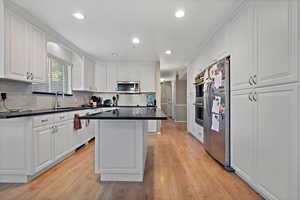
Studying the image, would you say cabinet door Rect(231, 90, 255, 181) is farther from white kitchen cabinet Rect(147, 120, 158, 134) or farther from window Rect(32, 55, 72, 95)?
window Rect(32, 55, 72, 95)

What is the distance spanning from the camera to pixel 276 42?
5.24 feet

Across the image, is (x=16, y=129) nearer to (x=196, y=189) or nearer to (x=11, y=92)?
(x=11, y=92)

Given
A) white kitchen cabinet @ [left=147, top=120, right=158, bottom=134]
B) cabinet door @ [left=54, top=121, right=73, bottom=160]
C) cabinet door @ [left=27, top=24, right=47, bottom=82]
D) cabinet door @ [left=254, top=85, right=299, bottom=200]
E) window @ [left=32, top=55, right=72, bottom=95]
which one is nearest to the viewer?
cabinet door @ [left=254, top=85, right=299, bottom=200]

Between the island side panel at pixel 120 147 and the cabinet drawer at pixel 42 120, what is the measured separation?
0.87 m

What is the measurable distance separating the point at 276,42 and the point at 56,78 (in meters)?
4.12

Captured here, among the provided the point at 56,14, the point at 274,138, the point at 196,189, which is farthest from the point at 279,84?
the point at 56,14

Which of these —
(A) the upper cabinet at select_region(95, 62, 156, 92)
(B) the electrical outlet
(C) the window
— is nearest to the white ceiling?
(C) the window

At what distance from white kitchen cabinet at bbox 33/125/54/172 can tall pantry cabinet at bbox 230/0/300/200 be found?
2751 mm

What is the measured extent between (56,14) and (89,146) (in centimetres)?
283

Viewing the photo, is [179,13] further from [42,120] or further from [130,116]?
[42,120]

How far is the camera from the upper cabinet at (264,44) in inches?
56.7

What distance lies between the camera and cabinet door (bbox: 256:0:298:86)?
1.42 meters

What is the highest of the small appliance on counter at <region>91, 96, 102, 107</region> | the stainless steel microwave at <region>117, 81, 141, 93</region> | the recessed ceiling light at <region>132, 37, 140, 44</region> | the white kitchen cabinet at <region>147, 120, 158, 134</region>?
the recessed ceiling light at <region>132, 37, 140, 44</region>

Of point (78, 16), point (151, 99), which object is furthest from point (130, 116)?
point (151, 99)
